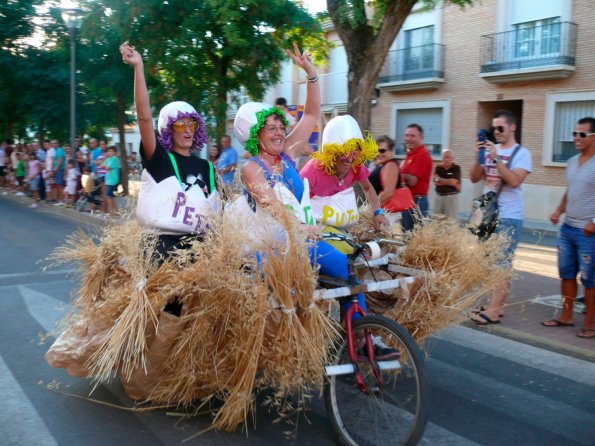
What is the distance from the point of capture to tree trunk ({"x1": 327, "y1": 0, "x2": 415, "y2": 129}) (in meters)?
9.35

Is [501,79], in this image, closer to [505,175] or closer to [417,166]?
[417,166]

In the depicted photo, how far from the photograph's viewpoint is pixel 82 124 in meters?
22.1

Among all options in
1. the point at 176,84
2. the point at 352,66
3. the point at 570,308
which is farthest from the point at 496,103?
the point at 570,308

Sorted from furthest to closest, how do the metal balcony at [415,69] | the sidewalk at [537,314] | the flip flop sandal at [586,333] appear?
the metal balcony at [415,69] → the flip flop sandal at [586,333] → the sidewalk at [537,314]

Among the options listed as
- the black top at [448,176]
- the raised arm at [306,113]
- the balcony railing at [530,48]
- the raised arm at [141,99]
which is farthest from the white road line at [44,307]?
the balcony railing at [530,48]

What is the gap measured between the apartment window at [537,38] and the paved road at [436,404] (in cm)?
1575

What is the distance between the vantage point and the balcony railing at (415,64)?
22.5 meters

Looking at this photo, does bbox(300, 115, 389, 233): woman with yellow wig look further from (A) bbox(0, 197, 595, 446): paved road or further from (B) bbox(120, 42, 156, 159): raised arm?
(A) bbox(0, 197, 595, 446): paved road

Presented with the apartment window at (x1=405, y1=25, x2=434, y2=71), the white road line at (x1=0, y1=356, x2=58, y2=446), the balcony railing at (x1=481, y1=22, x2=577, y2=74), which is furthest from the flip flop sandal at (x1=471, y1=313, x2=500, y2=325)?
the apartment window at (x1=405, y1=25, x2=434, y2=71)

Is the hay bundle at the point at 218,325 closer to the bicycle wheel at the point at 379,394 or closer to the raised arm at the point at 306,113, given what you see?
the bicycle wheel at the point at 379,394

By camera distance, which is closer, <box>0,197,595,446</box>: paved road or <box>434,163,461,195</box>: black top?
<box>0,197,595,446</box>: paved road

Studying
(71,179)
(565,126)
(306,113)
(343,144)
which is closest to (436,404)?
(343,144)

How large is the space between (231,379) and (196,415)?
1.89 feet

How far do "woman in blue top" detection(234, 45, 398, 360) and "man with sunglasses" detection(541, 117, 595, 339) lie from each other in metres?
2.86
